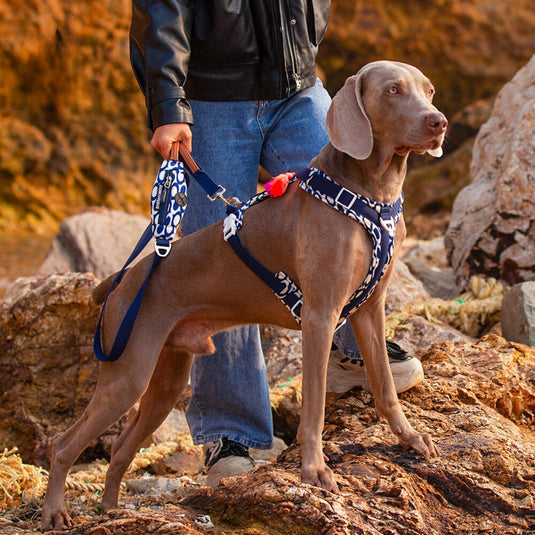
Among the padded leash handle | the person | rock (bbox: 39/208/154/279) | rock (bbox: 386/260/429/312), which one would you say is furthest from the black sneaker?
rock (bbox: 39/208/154/279)

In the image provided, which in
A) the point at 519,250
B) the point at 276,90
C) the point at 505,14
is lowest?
the point at 519,250

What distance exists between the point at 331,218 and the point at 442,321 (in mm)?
2413

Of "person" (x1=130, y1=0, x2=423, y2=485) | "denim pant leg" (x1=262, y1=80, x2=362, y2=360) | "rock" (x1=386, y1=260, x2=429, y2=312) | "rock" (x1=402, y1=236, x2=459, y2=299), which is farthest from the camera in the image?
"rock" (x1=402, y1=236, x2=459, y2=299)

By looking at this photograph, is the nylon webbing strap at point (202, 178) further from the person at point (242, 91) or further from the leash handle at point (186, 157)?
the person at point (242, 91)

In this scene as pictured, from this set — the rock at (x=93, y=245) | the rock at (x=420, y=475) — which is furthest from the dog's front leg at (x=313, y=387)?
the rock at (x=93, y=245)

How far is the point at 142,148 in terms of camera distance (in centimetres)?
1603

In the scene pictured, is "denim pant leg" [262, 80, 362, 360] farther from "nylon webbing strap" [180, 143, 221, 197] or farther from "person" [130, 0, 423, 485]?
"nylon webbing strap" [180, 143, 221, 197]

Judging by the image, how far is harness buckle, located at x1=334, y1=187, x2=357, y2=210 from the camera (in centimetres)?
286

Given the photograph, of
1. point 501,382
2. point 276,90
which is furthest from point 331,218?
point 501,382

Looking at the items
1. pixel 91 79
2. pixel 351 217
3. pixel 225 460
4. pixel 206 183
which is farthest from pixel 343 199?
pixel 91 79

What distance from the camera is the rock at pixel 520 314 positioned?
4488 millimetres

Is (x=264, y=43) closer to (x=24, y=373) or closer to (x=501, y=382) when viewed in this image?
(x=501, y=382)

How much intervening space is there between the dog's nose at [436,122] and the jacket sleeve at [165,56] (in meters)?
1.05

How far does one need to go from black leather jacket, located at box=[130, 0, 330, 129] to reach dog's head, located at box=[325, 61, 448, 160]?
645mm
